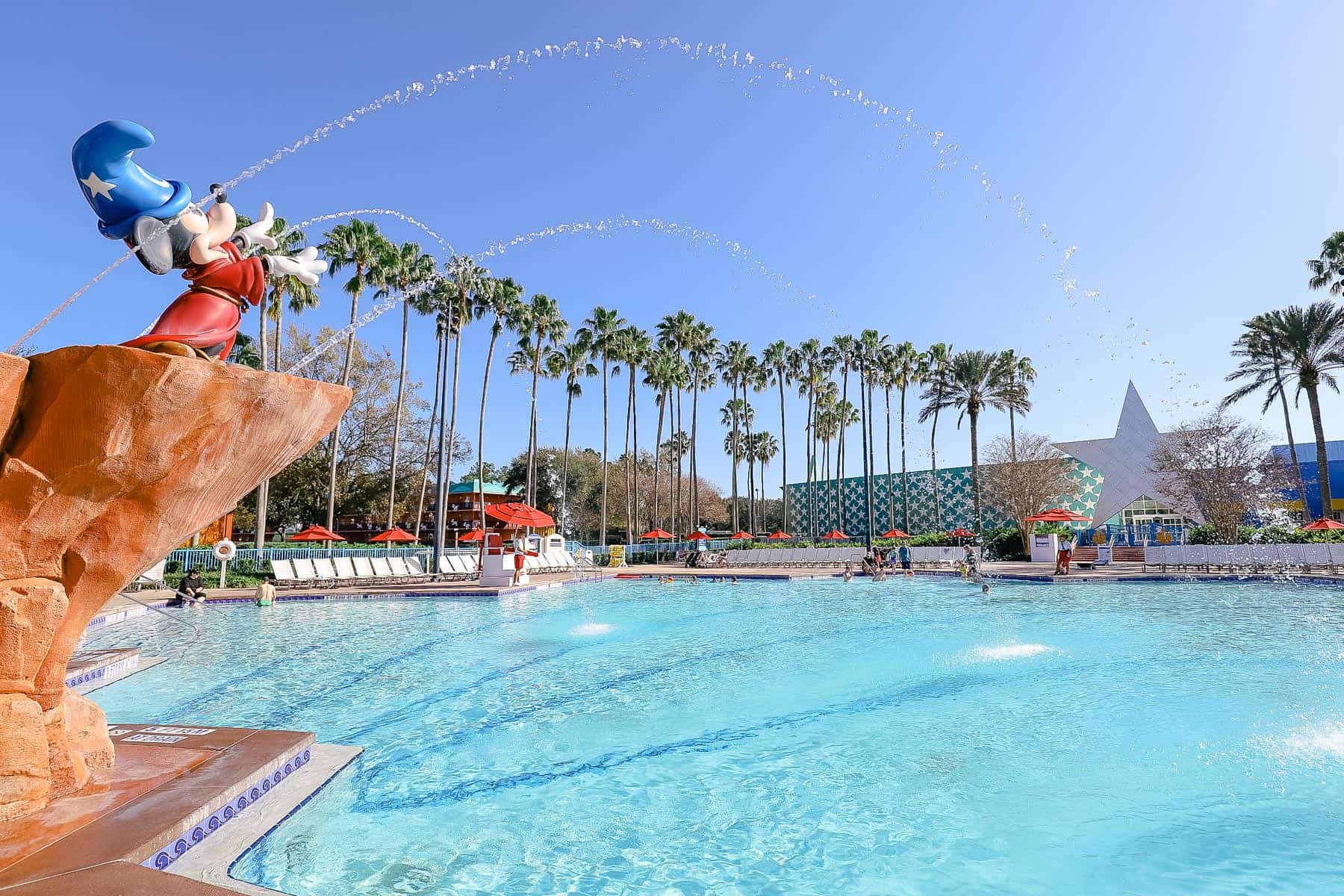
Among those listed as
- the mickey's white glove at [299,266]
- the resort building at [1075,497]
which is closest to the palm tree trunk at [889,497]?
the resort building at [1075,497]

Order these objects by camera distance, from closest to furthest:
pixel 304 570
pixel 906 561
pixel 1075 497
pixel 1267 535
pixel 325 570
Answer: pixel 304 570, pixel 325 570, pixel 1267 535, pixel 906 561, pixel 1075 497

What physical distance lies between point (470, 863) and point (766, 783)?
2.34 meters

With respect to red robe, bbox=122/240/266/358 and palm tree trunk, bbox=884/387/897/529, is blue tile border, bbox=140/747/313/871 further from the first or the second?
palm tree trunk, bbox=884/387/897/529

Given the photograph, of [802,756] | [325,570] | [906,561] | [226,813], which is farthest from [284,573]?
[906,561]

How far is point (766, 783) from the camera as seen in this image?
218 inches

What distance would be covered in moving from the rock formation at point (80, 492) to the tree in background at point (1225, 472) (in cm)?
3714

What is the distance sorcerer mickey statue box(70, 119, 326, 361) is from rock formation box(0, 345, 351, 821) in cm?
46

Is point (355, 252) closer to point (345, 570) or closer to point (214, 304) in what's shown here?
point (345, 570)

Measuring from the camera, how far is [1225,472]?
3103cm

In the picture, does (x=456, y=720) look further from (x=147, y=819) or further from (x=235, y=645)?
(x=235, y=645)

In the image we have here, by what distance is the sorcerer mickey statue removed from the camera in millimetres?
4562

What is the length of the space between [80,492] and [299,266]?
2.30 meters

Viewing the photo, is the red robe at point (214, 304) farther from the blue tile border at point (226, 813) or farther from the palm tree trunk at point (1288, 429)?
the palm tree trunk at point (1288, 429)

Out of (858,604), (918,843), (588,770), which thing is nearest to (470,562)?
(858,604)
